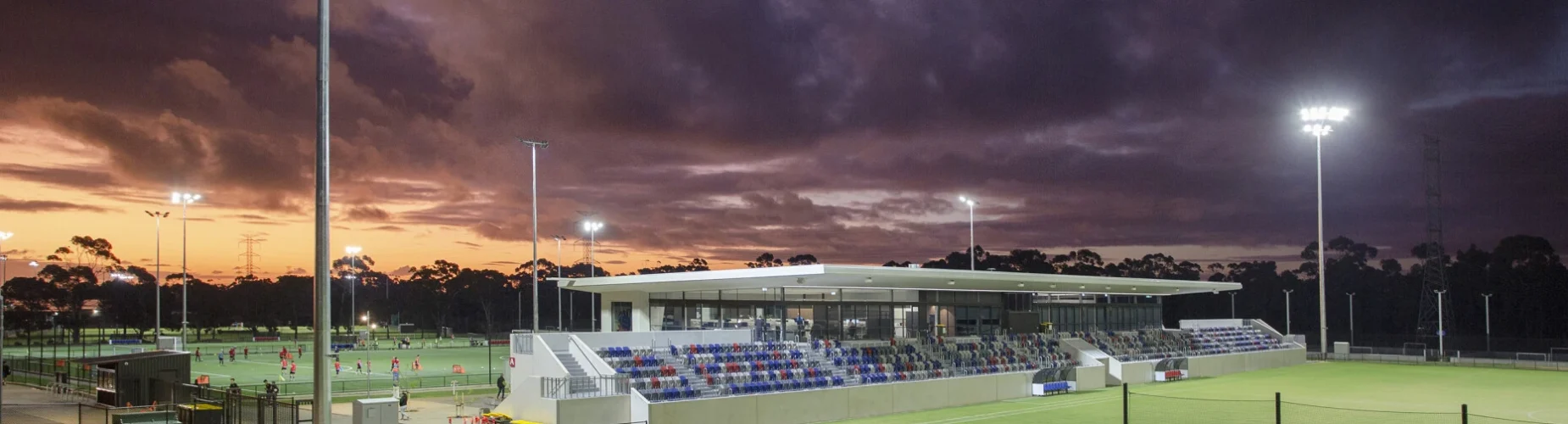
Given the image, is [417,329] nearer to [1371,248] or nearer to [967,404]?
[1371,248]

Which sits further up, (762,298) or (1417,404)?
(762,298)

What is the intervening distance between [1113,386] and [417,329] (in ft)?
431

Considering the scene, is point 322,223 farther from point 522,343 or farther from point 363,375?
point 363,375

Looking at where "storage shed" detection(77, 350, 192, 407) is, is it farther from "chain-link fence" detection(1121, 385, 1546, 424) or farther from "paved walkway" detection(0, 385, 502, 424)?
"chain-link fence" detection(1121, 385, 1546, 424)

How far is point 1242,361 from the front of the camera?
52.3 meters

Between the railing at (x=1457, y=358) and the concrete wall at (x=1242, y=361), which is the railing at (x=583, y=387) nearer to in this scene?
the concrete wall at (x=1242, y=361)

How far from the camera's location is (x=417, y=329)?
513ft

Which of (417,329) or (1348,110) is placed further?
(417,329)

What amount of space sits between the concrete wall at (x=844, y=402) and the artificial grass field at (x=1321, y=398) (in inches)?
22.3

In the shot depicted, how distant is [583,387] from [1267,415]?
18.2 metres

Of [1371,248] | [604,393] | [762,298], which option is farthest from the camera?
[1371,248]

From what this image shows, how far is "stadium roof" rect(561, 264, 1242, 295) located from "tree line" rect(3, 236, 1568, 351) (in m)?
32.9

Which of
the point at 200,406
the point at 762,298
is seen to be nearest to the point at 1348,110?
the point at 762,298

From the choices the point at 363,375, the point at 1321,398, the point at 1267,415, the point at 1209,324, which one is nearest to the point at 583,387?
the point at 1267,415
